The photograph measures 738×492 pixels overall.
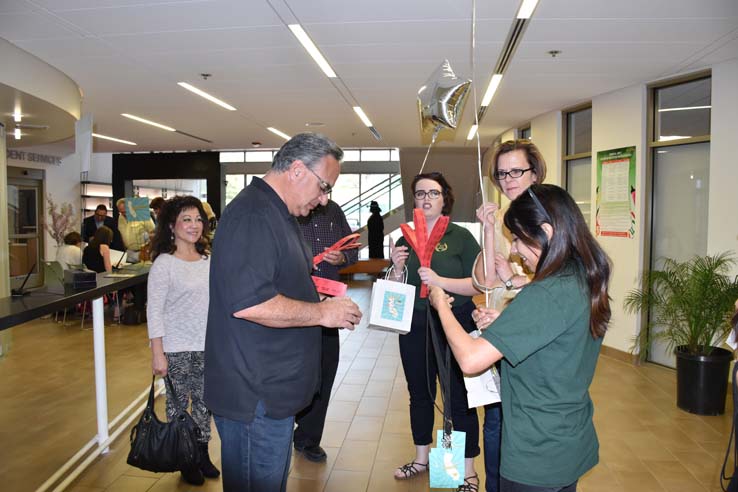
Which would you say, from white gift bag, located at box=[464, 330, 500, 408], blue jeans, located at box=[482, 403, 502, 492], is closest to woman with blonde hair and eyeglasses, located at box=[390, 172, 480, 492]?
blue jeans, located at box=[482, 403, 502, 492]

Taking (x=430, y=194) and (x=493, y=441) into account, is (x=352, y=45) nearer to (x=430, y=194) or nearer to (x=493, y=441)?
(x=430, y=194)

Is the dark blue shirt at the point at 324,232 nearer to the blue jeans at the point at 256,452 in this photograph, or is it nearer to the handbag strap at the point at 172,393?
the handbag strap at the point at 172,393

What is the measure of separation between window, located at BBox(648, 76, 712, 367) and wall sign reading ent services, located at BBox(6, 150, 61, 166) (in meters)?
11.2

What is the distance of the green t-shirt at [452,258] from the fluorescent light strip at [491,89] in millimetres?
3547

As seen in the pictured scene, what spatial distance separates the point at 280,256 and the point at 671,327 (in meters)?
4.25

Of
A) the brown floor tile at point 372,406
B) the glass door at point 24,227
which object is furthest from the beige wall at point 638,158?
the glass door at point 24,227

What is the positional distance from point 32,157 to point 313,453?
35.2ft

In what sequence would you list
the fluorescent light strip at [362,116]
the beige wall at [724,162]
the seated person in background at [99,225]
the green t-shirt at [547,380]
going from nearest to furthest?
1. the green t-shirt at [547,380]
2. the beige wall at [724,162]
3. the fluorescent light strip at [362,116]
4. the seated person in background at [99,225]

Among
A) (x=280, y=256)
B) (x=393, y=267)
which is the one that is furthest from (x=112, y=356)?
(x=280, y=256)

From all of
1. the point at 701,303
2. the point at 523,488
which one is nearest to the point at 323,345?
the point at 523,488

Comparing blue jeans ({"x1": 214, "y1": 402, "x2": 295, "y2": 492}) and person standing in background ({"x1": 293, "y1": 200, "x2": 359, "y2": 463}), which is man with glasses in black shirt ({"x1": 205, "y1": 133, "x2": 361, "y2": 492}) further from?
person standing in background ({"x1": 293, "y1": 200, "x2": 359, "y2": 463})

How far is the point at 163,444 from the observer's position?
8.51ft

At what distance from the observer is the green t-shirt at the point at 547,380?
1357 millimetres

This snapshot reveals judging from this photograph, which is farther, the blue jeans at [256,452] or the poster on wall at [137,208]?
the poster on wall at [137,208]
